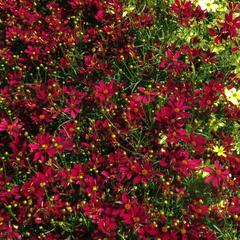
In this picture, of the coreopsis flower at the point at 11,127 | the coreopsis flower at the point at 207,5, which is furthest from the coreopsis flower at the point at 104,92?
the coreopsis flower at the point at 207,5

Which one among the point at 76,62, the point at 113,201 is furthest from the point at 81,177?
the point at 76,62

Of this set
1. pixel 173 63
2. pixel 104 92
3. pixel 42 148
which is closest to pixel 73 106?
pixel 104 92

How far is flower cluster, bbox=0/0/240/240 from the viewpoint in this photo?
2.64 m

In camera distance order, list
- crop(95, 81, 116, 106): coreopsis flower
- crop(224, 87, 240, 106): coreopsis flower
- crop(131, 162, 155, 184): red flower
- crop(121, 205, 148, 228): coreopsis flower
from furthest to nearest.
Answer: crop(224, 87, 240, 106): coreopsis flower → crop(95, 81, 116, 106): coreopsis flower → crop(131, 162, 155, 184): red flower → crop(121, 205, 148, 228): coreopsis flower

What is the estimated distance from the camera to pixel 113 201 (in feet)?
9.11

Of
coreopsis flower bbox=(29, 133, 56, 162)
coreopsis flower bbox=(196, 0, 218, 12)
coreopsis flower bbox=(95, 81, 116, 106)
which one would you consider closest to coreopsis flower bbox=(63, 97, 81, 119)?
coreopsis flower bbox=(95, 81, 116, 106)

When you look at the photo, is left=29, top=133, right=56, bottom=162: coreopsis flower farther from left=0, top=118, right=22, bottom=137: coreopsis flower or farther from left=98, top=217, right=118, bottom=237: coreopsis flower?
left=98, top=217, right=118, bottom=237: coreopsis flower

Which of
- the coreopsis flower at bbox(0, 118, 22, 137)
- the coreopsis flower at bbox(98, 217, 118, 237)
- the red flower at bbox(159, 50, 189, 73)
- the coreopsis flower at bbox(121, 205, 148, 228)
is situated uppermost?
the red flower at bbox(159, 50, 189, 73)

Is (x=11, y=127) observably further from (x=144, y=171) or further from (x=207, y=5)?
(x=207, y=5)

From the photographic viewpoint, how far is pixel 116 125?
2965 mm

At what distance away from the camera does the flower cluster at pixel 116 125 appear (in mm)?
2639

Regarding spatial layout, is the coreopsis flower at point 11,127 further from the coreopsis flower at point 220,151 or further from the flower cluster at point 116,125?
the coreopsis flower at point 220,151

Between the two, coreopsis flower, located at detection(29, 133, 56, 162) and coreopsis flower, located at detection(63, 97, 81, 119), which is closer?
coreopsis flower, located at detection(29, 133, 56, 162)

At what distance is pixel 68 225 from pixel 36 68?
1.39 metres
